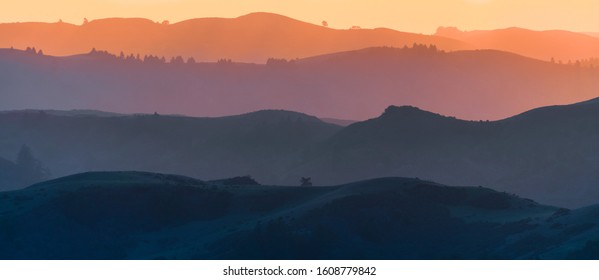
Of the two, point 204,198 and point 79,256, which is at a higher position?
point 204,198

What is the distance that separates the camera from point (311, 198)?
362 ft

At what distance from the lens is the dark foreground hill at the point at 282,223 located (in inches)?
3671

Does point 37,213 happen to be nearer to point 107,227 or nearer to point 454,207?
point 107,227

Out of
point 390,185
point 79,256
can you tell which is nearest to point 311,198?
point 390,185

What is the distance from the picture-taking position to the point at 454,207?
106125 mm

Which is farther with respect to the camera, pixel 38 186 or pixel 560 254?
pixel 38 186

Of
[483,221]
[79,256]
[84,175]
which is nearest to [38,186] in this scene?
[84,175]

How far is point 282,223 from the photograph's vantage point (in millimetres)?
97875

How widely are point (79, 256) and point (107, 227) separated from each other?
7694 millimetres

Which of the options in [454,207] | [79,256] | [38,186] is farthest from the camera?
[38,186]

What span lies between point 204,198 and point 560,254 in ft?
139

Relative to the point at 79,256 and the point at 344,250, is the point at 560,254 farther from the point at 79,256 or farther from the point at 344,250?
the point at 79,256

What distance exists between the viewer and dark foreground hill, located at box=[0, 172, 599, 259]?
93250 millimetres

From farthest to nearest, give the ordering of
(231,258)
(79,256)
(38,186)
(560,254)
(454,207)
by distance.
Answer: (38,186) → (454,207) → (79,256) → (231,258) → (560,254)
